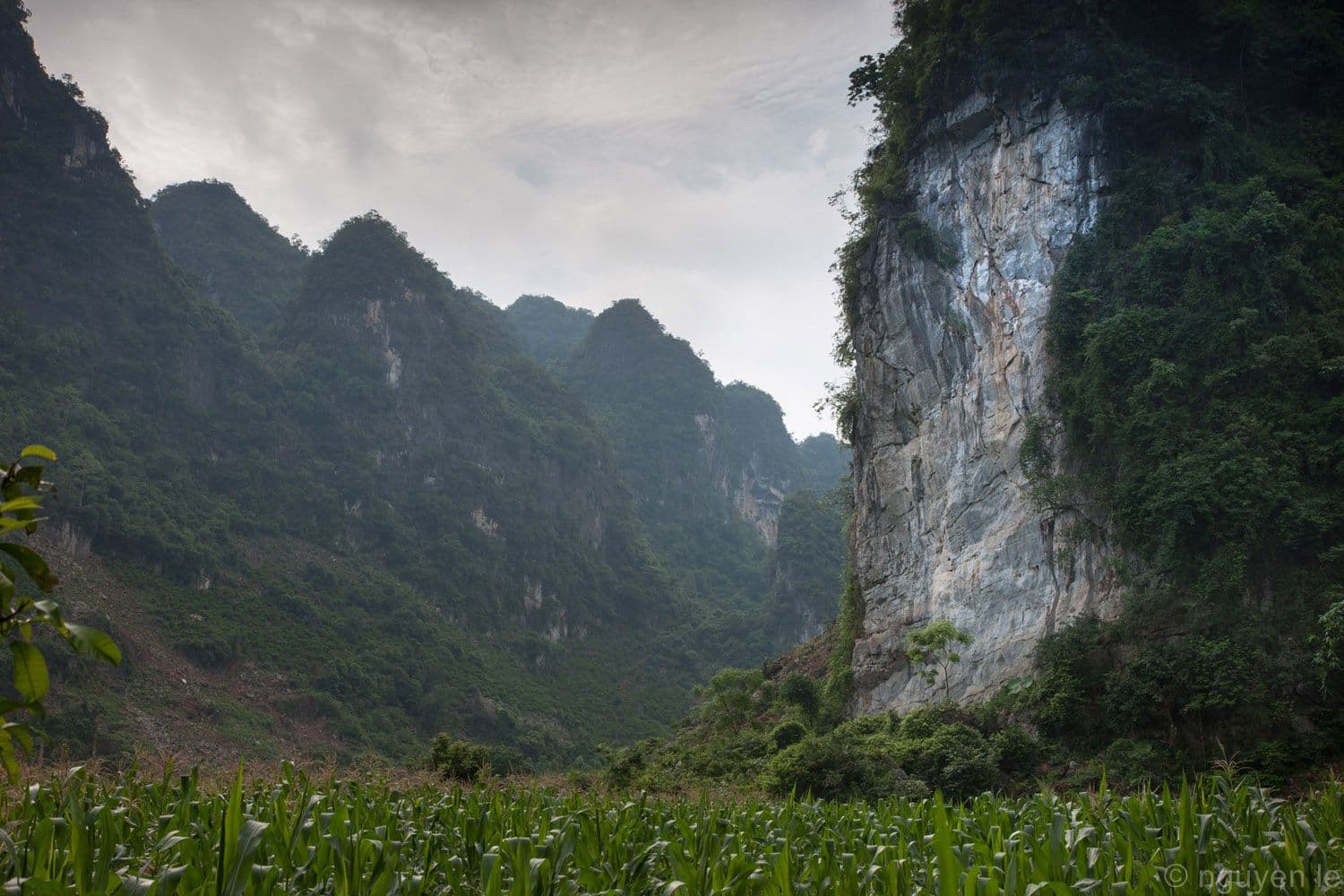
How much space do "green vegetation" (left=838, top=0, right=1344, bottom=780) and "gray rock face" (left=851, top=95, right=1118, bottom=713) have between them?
2.23ft

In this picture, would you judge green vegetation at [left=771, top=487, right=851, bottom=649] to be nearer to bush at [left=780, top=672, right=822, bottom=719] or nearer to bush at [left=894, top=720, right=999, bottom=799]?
bush at [left=780, top=672, right=822, bottom=719]

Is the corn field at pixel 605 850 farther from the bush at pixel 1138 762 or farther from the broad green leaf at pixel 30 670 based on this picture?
the bush at pixel 1138 762

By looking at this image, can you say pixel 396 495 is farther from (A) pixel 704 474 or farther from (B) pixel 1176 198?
(B) pixel 1176 198

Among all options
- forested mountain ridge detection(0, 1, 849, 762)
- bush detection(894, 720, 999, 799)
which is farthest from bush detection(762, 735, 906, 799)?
forested mountain ridge detection(0, 1, 849, 762)

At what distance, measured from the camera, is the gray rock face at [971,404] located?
19.5 metres

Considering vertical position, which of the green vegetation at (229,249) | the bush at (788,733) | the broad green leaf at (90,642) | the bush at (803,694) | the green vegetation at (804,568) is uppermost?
the green vegetation at (229,249)

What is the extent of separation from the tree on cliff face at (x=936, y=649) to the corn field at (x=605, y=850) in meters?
15.5

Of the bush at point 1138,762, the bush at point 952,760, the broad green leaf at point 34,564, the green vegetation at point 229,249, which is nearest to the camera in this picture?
the broad green leaf at point 34,564

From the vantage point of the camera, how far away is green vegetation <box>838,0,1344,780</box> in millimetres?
14133

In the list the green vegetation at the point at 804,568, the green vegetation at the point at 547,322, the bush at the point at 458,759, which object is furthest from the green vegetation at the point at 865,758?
the green vegetation at the point at 547,322

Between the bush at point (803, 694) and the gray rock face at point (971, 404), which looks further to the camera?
the bush at point (803, 694)

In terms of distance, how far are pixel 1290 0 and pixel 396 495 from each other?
56593 millimetres

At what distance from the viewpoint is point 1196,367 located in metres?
17.4

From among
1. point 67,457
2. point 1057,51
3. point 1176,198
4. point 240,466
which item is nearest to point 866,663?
point 1176,198
